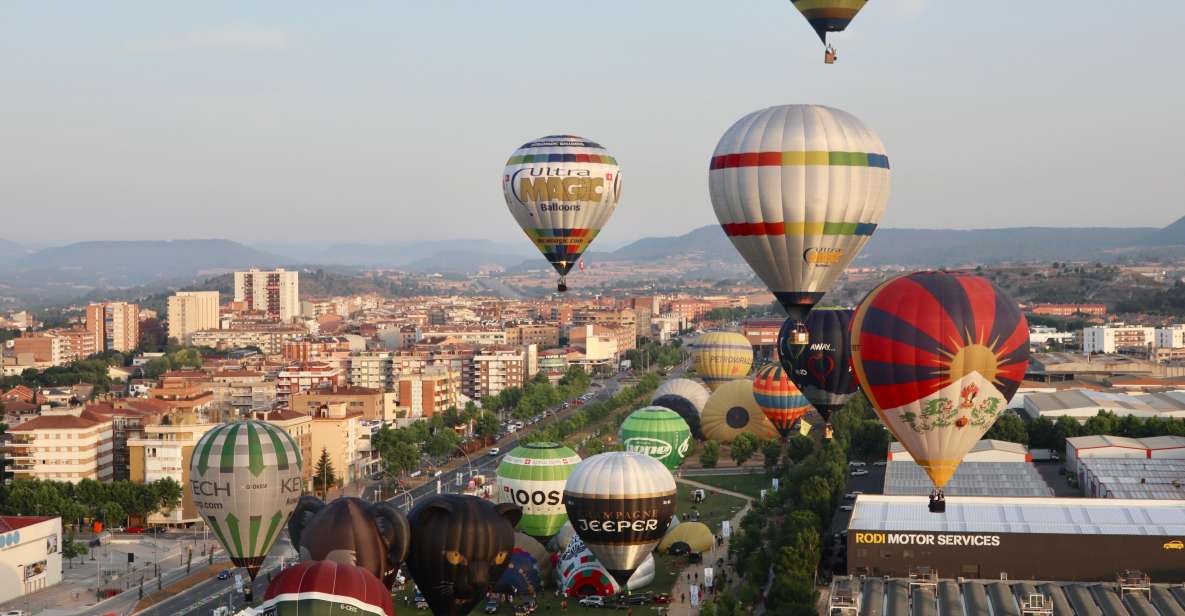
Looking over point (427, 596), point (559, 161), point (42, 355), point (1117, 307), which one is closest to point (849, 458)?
point (559, 161)

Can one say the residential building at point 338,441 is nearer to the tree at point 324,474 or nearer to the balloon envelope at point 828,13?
the tree at point 324,474

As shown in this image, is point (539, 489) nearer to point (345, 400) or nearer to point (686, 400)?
point (686, 400)

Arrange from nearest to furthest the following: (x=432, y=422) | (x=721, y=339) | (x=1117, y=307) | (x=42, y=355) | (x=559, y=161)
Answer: (x=559, y=161), (x=432, y=422), (x=721, y=339), (x=42, y=355), (x=1117, y=307)

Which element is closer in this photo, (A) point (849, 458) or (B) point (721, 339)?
(A) point (849, 458)

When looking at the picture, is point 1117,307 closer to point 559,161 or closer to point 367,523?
point 559,161

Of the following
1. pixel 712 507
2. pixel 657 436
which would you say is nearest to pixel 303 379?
pixel 657 436

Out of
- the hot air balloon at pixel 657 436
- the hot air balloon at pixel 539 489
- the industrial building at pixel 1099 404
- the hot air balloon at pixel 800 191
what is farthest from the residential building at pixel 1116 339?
the hot air balloon at pixel 800 191
